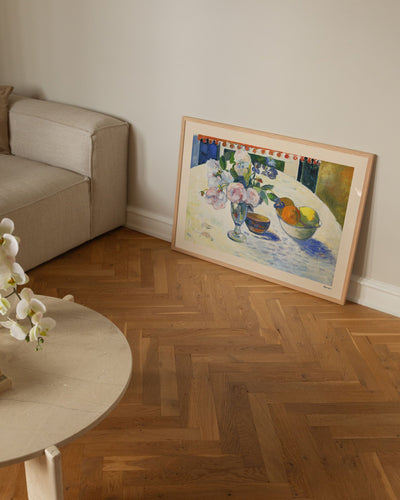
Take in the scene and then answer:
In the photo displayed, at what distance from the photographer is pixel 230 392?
2232mm

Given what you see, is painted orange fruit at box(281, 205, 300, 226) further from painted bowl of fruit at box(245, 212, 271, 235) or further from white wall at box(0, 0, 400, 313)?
white wall at box(0, 0, 400, 313)

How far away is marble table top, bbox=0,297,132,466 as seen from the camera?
4.63ft

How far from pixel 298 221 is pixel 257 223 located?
222 millimetres

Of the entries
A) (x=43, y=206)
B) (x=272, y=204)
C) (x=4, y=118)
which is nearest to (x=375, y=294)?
(x=272, y=204)

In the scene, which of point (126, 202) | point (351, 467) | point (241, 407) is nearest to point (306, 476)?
point (351, 467)

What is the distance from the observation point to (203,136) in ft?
9.87

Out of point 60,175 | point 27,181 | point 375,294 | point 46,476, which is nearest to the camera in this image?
point 46,476

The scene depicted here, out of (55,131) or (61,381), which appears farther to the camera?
(55,131)

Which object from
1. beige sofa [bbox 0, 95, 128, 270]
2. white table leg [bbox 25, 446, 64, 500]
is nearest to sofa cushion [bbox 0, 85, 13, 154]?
beige sofa [bbox 0, 95, 128, 270]

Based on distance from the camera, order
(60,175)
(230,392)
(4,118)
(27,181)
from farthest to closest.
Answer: (4,118)
(60,175)
(27,181)
(230,392)

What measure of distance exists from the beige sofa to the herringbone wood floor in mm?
168

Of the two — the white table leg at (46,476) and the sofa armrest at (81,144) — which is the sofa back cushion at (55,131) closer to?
the sofa armrest at (81,144)

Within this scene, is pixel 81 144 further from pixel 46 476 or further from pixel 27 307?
pixel 46 476

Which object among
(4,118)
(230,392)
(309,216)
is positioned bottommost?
(230,392)
